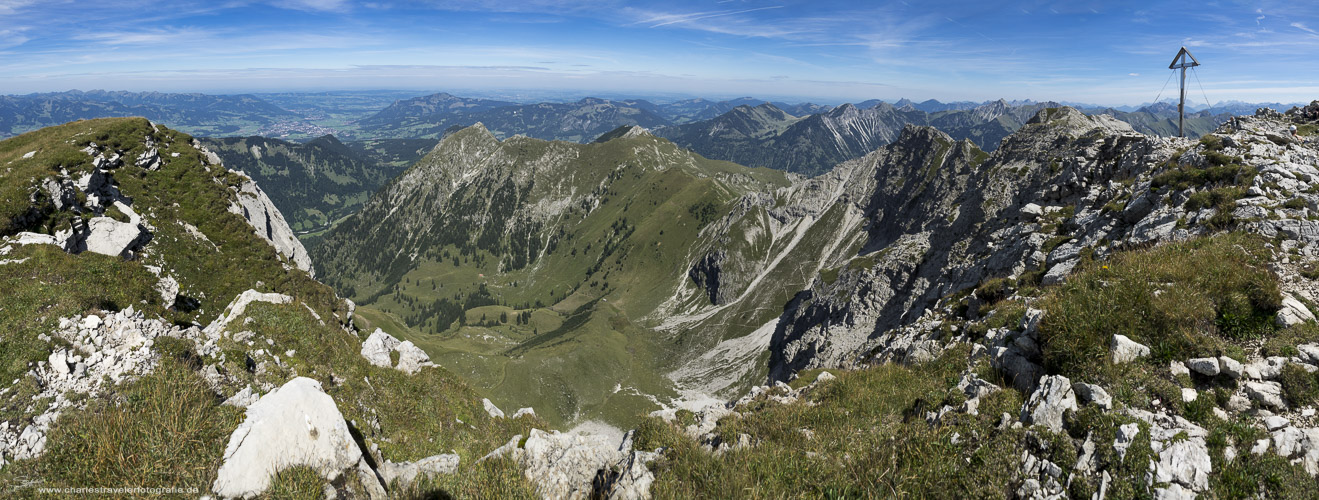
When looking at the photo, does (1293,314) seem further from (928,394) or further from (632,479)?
(632,479)

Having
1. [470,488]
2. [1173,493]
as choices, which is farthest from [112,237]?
[1173,493]

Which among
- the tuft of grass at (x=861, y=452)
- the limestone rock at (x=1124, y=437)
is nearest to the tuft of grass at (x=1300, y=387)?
the limestone rock at (x=1124, y=437)

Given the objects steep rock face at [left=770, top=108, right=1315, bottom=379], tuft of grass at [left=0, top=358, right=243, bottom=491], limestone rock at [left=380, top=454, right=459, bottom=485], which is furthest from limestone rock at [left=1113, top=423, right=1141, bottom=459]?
tuft of grass at [left=0, top=358, right=243, bottom=491]

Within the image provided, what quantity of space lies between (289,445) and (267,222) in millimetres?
81763

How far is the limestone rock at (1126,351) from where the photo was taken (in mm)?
9898

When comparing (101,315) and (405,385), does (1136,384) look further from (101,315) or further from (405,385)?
(101,315)

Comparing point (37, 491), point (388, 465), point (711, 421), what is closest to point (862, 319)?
point (711, 421)

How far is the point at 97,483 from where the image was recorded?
6695 millimetres

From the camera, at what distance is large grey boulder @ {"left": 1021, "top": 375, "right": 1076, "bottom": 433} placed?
29.1ft

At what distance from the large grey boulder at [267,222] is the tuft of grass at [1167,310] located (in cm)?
7566

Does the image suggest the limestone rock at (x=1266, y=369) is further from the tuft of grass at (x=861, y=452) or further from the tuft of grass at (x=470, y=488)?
the tuft of grass at (x=470, y=488)

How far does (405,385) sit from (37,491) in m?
13.2

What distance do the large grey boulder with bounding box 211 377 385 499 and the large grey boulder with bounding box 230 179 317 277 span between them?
6459 cm

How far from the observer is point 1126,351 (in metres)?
9.98
